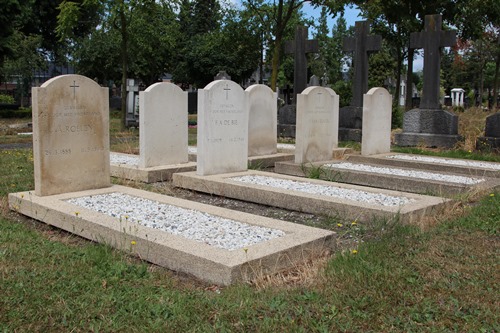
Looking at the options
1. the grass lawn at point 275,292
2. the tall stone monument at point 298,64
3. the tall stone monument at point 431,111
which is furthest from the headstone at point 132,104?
the grass lawn at point 275,292

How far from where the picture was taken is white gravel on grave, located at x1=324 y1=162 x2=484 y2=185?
8766 millimetres

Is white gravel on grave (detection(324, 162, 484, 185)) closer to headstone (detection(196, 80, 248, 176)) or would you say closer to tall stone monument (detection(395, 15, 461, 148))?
headstone (detection(196, 80, 248, 176))

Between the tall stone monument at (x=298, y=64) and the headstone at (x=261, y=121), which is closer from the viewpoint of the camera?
the headstone at (x=261, y=121)

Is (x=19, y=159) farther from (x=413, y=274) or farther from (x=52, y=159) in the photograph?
(x=413, y=274)

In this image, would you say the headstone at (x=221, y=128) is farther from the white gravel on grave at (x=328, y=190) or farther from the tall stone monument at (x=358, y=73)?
the tall stone monument at (x=358, y=73)

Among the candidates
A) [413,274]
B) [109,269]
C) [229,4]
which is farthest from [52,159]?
[229,4]

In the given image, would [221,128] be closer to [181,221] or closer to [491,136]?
[181,221]

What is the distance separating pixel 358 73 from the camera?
16578 millimetres

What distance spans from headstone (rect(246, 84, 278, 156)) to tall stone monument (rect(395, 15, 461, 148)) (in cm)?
477

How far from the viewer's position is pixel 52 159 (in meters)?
7.05

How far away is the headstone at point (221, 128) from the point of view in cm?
884

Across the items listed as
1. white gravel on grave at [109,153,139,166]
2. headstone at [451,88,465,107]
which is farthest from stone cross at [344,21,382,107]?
headstone at [451,88,465,107]

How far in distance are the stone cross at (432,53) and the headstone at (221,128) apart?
7029 millimetres

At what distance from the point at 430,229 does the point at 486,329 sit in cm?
239
